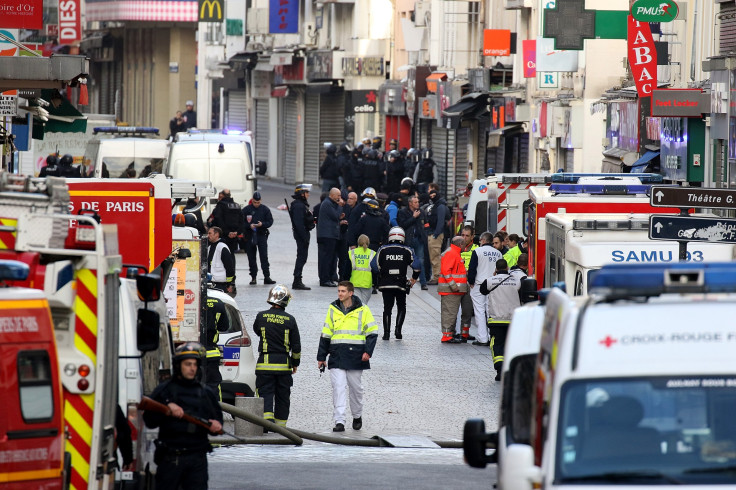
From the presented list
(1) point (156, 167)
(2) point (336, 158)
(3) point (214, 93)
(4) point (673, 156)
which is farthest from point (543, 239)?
(3) point (214, 93)

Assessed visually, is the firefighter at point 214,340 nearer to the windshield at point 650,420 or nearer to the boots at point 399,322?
the boots at point 399,322

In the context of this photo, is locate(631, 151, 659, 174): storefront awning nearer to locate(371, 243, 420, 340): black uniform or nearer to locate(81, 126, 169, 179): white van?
locate(371, 243, 420, 340): black uniform

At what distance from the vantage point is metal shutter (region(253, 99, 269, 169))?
2586 inches

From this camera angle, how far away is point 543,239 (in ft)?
60.9

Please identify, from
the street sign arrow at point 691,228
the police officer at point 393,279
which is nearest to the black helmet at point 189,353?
the street sign arrow at point 691,228

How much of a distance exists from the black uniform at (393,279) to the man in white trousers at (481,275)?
3.37ft

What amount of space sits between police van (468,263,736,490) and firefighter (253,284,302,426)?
8853 mm

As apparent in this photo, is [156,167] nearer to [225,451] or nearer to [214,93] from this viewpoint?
[225,451]

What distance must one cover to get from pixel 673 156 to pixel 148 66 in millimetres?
50408

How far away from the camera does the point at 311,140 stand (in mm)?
59844

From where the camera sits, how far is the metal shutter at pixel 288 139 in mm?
61531

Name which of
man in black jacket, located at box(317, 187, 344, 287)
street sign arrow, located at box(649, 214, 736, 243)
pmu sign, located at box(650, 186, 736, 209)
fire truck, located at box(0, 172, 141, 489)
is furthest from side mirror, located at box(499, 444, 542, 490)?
man in black jacket, located at box(317, 187, 344, 287)

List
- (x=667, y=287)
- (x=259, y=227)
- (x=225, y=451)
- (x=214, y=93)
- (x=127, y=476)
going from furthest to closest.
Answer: (x=214, y=93)
(x=259, y=227)
(x=225, y=451)
(x=127, y=476)
(x=667, y=287)

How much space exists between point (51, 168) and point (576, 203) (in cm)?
2269
